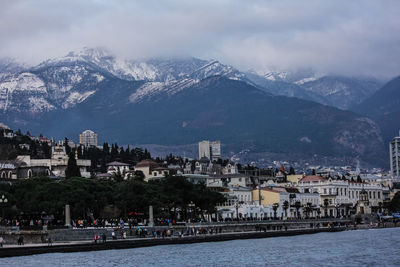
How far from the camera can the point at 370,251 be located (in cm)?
10000

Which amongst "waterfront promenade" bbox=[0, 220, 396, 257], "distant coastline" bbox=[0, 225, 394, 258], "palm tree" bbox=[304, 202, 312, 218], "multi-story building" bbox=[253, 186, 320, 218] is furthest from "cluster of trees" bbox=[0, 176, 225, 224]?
"palm tree" bbox=[304, 202, 312, 218]

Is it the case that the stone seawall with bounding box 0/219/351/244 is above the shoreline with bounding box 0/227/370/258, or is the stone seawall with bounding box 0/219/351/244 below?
above

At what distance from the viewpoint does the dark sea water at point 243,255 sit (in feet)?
282

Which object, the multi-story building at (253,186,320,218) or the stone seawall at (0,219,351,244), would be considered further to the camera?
the multi-story building at (253,186,320,218)

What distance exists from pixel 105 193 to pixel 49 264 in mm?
49673

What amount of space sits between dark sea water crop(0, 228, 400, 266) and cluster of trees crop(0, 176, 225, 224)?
18.2 meters

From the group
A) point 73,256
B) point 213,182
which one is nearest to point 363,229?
point 213,182

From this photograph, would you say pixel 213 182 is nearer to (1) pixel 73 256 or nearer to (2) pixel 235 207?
(2) pixel 235 207

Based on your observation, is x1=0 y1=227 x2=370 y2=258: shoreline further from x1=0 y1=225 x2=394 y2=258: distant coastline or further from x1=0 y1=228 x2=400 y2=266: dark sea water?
x1=0 y1=228 x2=400 y2=266: dark sea water

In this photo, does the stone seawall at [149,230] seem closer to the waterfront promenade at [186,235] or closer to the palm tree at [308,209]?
the waterfront promenade at [186,235]

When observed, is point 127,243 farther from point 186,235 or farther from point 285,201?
point 285,201

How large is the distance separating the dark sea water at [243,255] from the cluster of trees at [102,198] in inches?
717

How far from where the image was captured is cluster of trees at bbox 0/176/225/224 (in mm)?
122375

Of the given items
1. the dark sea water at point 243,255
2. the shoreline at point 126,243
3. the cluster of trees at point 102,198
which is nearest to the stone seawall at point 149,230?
the shoreline at point 126,243
